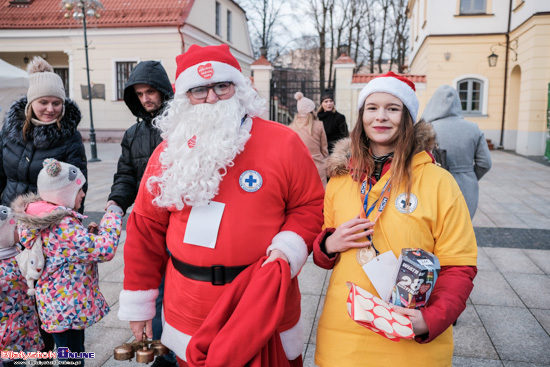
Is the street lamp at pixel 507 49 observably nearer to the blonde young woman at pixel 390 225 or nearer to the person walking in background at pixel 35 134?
the blonde young woman at pixel 390 225

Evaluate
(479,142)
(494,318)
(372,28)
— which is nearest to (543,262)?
(494,318)

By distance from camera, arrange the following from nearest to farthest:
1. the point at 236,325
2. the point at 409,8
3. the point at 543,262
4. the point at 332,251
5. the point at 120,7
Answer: the point at 236,325
the point at 332,251
the point at 543,262
the point at 120,7
the point at 409,8

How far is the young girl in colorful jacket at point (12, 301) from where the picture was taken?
2.40m

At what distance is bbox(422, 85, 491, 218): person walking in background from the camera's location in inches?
134

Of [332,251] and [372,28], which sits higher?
[372,28]

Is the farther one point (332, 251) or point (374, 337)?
point (332, 251)

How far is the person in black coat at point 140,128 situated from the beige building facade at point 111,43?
56.7ft

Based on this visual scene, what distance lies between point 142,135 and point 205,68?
109 centimetres

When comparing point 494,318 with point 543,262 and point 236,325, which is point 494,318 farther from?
point 236,325

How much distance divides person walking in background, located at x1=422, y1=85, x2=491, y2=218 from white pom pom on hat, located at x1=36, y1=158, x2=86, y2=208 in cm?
265

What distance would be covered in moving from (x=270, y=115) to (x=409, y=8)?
50.6ft

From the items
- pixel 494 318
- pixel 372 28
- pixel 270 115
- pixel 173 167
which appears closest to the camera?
pixel 173 167

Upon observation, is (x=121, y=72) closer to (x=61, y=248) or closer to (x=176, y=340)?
(x=61, y=248)

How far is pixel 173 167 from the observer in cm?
188
